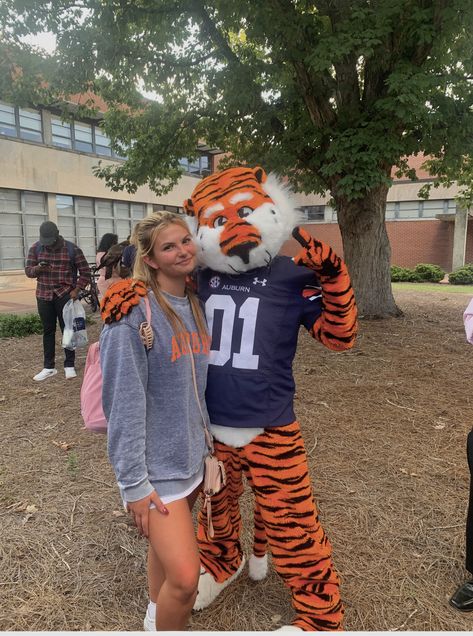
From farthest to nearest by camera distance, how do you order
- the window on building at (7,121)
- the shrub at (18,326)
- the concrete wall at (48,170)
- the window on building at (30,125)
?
1. the window on building at (30,125)
2. the concrete wall at (48,170)
3. the window on building at (7,121)
4. the shrub at (18,326)

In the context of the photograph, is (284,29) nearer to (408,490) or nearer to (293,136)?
(293,136)

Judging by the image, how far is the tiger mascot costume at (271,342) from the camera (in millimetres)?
1899

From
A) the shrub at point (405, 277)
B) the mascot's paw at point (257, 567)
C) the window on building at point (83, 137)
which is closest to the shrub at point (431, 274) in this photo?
the shrub at point (405, 277)

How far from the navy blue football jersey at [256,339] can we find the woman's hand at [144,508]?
0.43 metres

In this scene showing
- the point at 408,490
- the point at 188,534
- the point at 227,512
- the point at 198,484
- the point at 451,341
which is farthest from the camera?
the point at 451,341

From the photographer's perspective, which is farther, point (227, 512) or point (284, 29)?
point (284, 29)

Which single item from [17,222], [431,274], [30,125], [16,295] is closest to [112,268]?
[16,295]

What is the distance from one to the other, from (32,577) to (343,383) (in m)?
3.96

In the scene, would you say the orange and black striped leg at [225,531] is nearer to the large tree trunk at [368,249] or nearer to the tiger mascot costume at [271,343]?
the tiger mascot costume at [271,343]

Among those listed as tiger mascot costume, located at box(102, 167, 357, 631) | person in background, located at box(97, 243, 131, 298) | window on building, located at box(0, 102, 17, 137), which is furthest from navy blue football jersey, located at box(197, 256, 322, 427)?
window on building, located at box(0, 102, 17, 137)

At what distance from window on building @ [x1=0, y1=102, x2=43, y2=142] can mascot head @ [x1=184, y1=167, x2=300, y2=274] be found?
728 inches

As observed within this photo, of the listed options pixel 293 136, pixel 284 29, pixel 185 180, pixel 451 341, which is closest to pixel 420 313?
pixel 451 341

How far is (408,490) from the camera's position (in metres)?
3.32

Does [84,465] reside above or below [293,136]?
below
